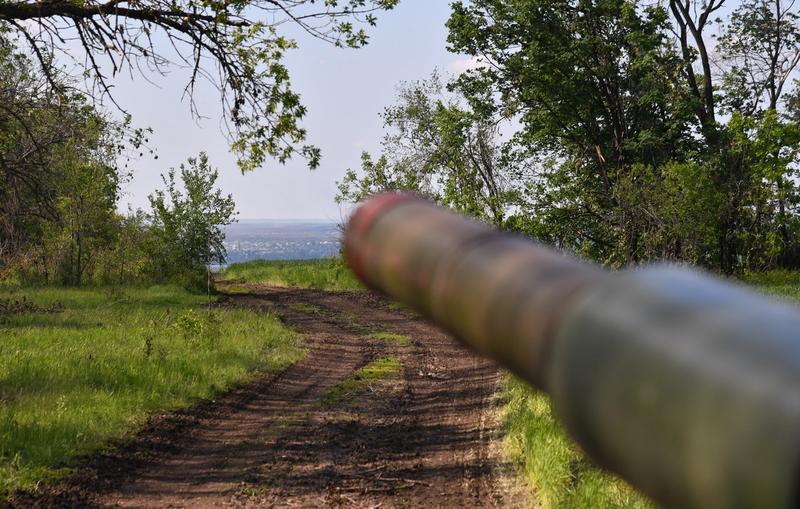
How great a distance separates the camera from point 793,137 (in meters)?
24.5

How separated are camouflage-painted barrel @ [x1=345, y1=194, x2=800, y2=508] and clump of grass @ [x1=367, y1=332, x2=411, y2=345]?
16167mm

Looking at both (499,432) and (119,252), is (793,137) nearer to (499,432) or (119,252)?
(499,432)

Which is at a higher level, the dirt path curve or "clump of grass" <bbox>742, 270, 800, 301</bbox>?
"clump of grass" <bbox>742, 270, 800, 301</bbox>

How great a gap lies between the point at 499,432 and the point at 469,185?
15426mm

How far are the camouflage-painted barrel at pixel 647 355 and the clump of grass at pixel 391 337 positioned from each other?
16.2 m

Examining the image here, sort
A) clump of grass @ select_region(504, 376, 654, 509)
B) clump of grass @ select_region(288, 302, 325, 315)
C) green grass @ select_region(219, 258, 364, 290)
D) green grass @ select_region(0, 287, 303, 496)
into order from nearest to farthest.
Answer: clump of grass @ select_region(504, 376, 654, 509) < green grass @ select_region(0, 287, 303, 496) < clump of grass @ select_region(288, 302, 325, 315) < green grass @ select_region(219, 258, 364, 290)

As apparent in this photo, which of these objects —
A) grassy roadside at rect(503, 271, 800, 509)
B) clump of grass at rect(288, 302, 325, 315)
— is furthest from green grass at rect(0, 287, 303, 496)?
grassy roadside at rect(503, 271, 800, 509)

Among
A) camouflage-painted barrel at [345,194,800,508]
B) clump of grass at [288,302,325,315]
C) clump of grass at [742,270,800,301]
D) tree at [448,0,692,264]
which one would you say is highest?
tree at [448,0,692,264]

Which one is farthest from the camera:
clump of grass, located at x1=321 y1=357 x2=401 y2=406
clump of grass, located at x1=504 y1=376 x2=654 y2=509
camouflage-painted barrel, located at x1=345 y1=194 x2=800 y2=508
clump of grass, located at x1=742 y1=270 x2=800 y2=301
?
clump of grass, located at x1=742 y1=270 x2=800 y2=301

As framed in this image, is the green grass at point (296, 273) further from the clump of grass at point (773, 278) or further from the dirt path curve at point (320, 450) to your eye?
the dirt path curve at point (320, 450)

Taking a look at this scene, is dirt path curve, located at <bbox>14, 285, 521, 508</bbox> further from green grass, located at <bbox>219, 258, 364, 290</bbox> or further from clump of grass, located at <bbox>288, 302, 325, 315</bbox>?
green grass, located at <bbox>219, 258, 364, 290</bbox>

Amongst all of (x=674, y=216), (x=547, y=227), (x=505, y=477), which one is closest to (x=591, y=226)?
(x=547, y=227)

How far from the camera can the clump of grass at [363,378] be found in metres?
11.3

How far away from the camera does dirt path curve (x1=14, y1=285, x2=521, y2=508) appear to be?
7.20 metres
